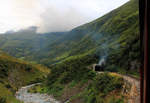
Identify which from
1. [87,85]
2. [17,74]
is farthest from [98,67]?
[17,74]

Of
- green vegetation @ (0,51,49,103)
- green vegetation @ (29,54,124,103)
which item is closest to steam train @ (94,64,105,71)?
green vegetation @ (29,54,124,103)

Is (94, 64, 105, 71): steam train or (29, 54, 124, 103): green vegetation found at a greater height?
(94, 64, 105, 71): steam train

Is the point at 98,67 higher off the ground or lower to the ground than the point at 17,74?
higher

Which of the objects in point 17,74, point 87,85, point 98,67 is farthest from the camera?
point 17,74

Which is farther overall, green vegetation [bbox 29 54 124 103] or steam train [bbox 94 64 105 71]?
steam train [bbox 94 64 105 71]

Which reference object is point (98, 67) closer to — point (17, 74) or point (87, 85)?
point (87, 85)

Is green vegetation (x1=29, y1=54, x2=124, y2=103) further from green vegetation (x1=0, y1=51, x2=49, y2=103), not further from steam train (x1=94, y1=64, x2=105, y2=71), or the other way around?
green vegetation (x1=0, y1=51, x2=49, y2=103)

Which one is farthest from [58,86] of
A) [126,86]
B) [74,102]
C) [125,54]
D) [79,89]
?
[126,86]

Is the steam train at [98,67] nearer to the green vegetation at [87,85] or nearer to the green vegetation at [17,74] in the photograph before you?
the green vegetation at [87,85]

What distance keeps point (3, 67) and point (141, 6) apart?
98.5 metres

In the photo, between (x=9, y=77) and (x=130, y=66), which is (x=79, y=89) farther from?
(x=9, y=77)

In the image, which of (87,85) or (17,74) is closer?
(87,85)

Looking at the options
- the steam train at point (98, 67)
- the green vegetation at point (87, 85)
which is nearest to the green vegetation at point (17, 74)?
the green vegetation at point (87, 85)

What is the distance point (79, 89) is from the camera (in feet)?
158
